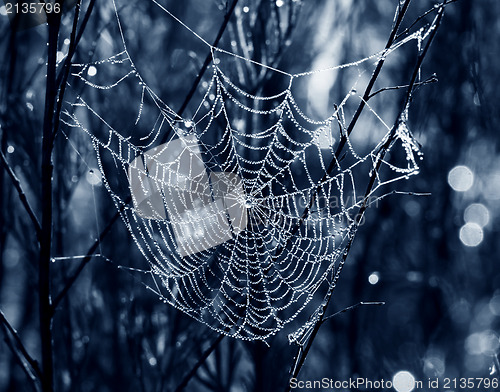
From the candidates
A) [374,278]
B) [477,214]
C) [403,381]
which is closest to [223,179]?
[374,278]

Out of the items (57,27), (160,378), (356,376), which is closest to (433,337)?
(356,376)

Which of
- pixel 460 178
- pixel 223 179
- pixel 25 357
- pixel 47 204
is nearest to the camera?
pixel 47 204

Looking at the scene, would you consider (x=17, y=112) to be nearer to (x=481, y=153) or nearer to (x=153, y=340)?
(x=153, y=340)

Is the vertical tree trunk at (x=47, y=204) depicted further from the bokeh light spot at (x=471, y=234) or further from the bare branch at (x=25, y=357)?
the bokeh light spot at (x=471, y=234)

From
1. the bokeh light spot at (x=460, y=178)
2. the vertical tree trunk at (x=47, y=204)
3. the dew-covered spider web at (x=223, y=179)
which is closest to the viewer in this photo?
the vertical tree trunk at (x=47, y=204)

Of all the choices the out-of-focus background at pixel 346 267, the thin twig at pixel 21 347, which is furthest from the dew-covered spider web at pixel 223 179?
the thin twig at pixel 21 347

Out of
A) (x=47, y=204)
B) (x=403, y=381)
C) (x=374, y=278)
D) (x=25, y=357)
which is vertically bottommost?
(x=403, y=381)

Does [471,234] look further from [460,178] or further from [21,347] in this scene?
[21,347]

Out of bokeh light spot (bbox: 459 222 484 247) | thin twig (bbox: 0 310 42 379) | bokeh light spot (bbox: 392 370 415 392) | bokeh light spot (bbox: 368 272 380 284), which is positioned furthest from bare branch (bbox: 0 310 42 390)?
bokeh light spot (bbox: 459 222 484 247)
